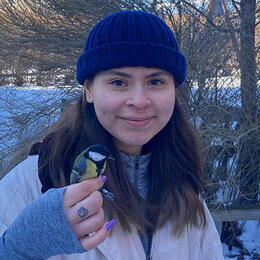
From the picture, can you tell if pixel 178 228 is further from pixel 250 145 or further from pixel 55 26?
pixel 55 26

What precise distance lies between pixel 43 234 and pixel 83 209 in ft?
0.41

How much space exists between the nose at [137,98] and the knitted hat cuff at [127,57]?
95 mm

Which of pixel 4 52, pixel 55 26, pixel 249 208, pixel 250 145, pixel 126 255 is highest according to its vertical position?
pixel 55 26

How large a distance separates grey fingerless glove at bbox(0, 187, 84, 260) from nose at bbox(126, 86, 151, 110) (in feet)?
1.51

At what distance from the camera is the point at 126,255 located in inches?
48.7

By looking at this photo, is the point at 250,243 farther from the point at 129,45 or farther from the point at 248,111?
the point at 129,45

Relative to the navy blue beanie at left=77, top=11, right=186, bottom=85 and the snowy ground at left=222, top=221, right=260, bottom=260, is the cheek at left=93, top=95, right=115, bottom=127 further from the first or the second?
the snowy ground at left=222, top=221, right=260, bottom=260

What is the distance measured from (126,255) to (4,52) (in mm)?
4870

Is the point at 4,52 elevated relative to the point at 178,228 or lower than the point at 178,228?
elevated

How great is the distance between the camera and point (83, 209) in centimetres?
86

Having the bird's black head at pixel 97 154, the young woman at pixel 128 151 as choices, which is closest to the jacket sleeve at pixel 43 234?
the bird's black head at pixel 97 154

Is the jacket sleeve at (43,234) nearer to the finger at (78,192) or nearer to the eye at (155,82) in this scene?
the finger at (78,192)

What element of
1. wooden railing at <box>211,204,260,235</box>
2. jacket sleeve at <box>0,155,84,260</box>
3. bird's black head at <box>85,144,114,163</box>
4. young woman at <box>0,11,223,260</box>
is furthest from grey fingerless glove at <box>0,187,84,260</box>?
wooden railing at <box>211,204,260,235</box>

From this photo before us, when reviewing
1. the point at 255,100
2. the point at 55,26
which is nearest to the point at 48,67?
the point at 55,26
